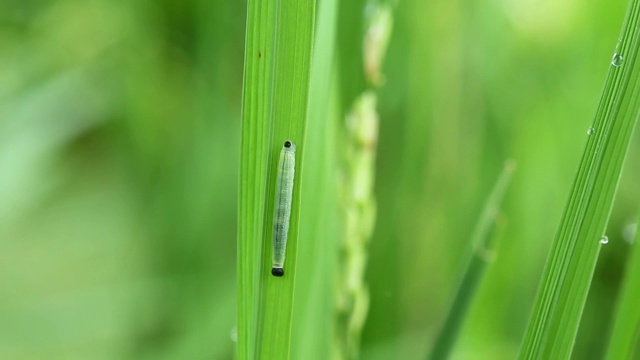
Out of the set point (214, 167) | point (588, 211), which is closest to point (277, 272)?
point (588, 211)

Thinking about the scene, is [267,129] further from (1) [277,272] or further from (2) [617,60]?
(2) [617,60]

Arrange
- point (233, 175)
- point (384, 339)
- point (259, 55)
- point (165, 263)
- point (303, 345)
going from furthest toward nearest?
point (233, 175) < point (165, 263) < point (384, 339) < point (303, 345) < point (259, 55)

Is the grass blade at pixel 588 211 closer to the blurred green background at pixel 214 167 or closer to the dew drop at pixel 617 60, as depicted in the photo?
the dew drop at pixel 617 60

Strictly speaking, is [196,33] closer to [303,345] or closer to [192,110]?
[192,110]

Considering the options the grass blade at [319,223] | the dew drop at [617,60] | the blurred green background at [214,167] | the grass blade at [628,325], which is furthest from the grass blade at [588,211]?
the blurred green background at [214,167]

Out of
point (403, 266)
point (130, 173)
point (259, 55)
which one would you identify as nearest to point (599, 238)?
point (259, 55)

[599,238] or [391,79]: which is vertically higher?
[391,79]
